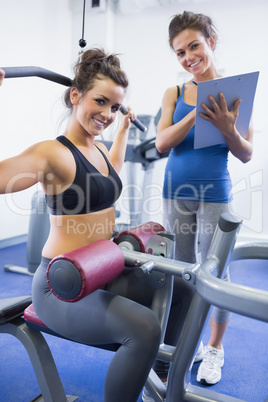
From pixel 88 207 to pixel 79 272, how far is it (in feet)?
1.13

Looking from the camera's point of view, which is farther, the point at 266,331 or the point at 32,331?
the point at 266,331

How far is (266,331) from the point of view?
6.66ft

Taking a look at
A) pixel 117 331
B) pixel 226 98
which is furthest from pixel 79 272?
pixel 226 98

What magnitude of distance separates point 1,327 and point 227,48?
375 cm

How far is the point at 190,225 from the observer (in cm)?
144

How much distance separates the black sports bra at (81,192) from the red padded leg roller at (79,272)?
232 mm

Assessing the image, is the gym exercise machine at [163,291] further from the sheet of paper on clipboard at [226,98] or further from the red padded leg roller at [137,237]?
the sheet of paper on clipboard at [226,98]

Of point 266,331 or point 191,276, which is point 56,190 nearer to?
point 191,276

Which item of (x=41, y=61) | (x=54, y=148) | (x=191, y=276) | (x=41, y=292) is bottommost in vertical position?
(x=41, y=292)

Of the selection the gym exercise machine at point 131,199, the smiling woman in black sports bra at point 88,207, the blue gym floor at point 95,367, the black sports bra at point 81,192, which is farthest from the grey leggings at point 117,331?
the gym exercise machine at point 131,199

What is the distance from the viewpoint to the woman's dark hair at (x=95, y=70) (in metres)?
1.17

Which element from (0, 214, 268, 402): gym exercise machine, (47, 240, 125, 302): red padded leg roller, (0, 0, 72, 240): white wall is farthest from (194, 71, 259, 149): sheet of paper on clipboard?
(0, 0, 72, 240): white wall

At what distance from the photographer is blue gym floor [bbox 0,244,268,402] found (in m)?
1.43

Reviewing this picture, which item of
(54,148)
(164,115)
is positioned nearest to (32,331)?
(54,148)
